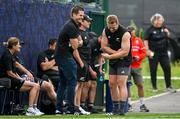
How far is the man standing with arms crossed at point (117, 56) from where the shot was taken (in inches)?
628

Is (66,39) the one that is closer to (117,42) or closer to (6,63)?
(117,42)

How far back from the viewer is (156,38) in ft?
72.8

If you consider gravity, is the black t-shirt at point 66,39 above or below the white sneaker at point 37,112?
above

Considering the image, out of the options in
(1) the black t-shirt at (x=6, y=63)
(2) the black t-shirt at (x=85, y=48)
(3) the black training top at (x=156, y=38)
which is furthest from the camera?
(3) the black training top at (x=156, y=38)

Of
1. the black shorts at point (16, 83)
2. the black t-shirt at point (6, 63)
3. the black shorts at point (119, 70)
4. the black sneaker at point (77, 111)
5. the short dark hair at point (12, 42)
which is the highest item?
the short dark hair at point (12, 42)

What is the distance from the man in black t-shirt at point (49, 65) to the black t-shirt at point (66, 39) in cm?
117

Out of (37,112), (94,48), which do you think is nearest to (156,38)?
(94,48)

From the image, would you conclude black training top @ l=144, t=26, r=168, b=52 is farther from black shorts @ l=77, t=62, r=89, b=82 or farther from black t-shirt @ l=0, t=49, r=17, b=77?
black t-shirt @ l=0, t=49, r=17, b=77

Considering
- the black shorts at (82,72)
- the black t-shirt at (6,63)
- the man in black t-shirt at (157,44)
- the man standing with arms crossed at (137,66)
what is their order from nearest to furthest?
the black t-shirt at (6,63) → the black shorts at (82,72) → the man standing with arms crossed at (137,66) → the man in black t-shirt at (157,44)

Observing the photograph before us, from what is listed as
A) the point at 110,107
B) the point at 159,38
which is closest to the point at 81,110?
the point at 110,107

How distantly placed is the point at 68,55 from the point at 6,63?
3.89 ft

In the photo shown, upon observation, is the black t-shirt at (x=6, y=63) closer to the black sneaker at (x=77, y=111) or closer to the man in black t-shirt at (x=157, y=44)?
the black sneaker at (x=77, y=111)

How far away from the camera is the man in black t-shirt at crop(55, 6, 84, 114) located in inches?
632

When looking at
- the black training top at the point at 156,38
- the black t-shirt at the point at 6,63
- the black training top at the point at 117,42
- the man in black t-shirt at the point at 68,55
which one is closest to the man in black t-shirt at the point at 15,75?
the black t-shirt at the point at 6,63
